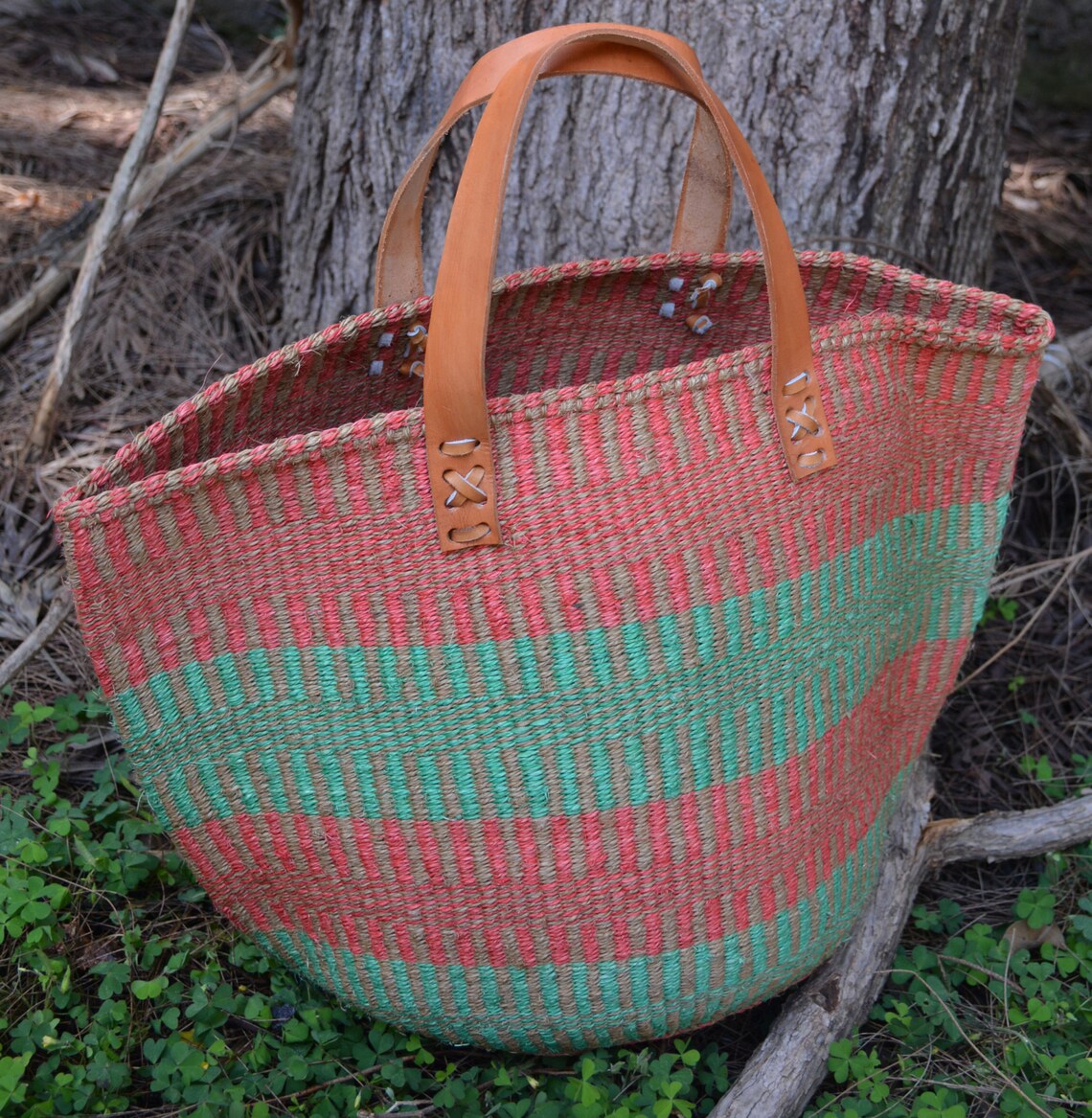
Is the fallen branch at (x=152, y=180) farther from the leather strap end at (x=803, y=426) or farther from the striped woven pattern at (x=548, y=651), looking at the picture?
the leather strap end at (x=803, y=426)

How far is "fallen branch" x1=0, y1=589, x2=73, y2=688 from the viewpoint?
147 cm

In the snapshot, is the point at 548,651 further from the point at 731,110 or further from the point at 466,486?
the point at 731,110

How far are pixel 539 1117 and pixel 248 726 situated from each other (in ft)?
1.76

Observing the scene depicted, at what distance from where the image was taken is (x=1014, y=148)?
3.06 meters

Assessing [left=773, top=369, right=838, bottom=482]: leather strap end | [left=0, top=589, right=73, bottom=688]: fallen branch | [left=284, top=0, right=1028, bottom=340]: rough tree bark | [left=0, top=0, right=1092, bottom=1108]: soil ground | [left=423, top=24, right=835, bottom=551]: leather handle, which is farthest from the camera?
[left=0, top=0, right=1092, bottom=1108]: soil ground

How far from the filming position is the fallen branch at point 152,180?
6.54 ft

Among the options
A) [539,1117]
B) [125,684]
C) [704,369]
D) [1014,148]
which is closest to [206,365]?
[125,684]

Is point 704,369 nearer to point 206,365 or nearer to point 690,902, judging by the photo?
point 690,902

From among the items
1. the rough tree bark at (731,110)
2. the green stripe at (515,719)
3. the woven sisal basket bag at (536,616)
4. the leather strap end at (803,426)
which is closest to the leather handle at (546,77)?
the woven sisal basket bag at (536,616)

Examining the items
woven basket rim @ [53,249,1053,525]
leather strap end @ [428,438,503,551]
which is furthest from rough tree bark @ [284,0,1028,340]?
leather strap end @ [428,438,503,551]

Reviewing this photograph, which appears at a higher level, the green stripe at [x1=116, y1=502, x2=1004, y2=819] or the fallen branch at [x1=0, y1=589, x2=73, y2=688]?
the green stripe at [x1=116, y1=502, x2=1004, y2=819]

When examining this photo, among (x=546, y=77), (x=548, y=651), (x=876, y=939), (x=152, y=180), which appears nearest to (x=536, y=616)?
(x=548, y=651)

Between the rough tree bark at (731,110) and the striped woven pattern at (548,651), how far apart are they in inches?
15.5

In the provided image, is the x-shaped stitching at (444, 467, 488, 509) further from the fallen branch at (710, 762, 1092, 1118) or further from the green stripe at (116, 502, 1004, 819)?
the fallen branch at (710, 762, 1092, 1118)
